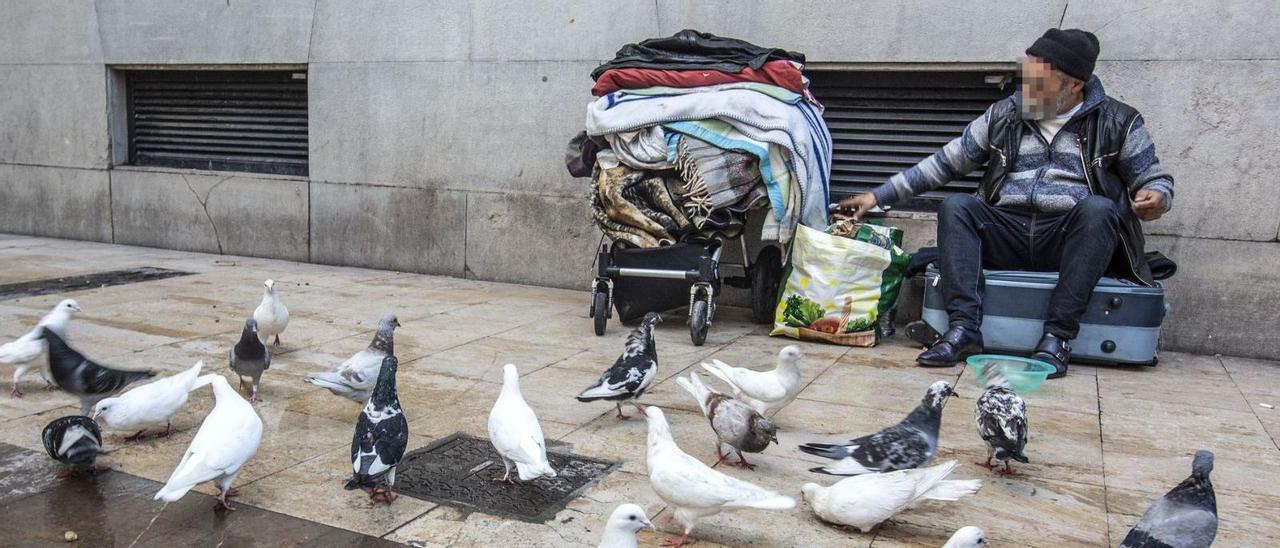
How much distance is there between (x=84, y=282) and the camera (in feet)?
23.6

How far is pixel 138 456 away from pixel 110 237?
23.6 ft

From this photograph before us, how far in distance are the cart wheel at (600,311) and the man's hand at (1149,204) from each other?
9.92ft

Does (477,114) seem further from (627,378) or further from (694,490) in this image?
(694,490)

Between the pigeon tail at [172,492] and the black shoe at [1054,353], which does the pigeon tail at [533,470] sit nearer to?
the pigeon tail at [172,492]

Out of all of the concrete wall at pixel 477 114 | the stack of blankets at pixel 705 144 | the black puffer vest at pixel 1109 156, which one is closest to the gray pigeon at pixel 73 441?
the stack of blankets at pixel 705 144

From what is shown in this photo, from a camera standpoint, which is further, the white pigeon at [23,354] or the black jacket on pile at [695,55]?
the black jacket on pile at [695,55]

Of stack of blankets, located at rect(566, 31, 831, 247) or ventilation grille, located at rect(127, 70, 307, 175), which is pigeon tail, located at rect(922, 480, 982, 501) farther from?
ventilation grille, located at rect(127, 70, 307, 175)

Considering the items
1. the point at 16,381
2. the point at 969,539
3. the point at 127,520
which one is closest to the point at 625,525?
the point at 969,539

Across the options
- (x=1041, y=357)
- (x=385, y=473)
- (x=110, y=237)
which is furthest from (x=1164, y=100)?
(x=110, y=237)

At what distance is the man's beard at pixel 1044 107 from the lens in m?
5.39

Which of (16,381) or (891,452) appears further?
(16,381)

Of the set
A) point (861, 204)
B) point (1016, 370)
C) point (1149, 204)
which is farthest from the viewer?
point (861, 204)

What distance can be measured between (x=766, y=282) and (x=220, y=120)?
5.83m

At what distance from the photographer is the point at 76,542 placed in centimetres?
281
